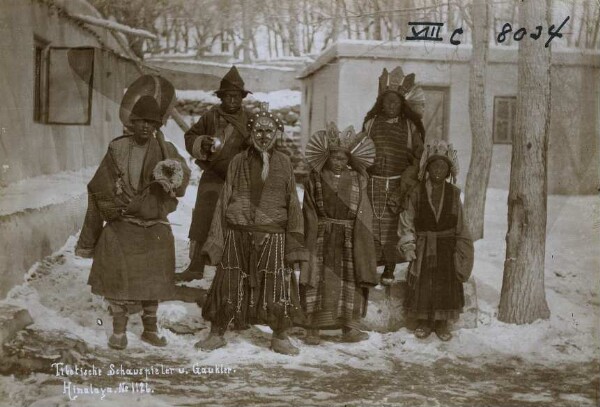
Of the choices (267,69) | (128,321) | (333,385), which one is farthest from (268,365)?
(267,69)

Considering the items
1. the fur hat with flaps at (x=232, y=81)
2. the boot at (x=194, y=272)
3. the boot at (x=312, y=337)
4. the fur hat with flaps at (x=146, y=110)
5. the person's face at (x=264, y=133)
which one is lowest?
the boot at (x=312, y=337)

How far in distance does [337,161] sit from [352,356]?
5.04 ft

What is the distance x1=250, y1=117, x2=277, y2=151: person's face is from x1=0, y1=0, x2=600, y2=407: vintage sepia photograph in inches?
0.4

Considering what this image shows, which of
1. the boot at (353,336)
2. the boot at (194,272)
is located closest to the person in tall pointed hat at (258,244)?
the boot at (353,336)

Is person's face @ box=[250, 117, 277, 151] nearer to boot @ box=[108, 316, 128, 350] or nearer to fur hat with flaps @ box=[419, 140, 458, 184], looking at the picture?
fur hat with flaps @ box=[419, 140, 458, 184]

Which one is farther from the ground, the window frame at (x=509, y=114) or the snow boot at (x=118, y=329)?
the window frame at (x=509, y=114)

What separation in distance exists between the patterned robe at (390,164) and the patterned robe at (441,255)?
33 centimetres

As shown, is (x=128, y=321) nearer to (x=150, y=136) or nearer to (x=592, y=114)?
(x=150, y=136)

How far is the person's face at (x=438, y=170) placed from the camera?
18.9 feet

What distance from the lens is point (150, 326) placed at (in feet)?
18.0

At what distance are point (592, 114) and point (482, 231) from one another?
5.31 feet

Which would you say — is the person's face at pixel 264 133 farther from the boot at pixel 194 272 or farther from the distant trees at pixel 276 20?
the boot at pixel 194 272

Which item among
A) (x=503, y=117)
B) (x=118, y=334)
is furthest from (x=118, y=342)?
A: (x=503, y=117)

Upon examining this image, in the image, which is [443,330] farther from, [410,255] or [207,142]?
[207,142]
